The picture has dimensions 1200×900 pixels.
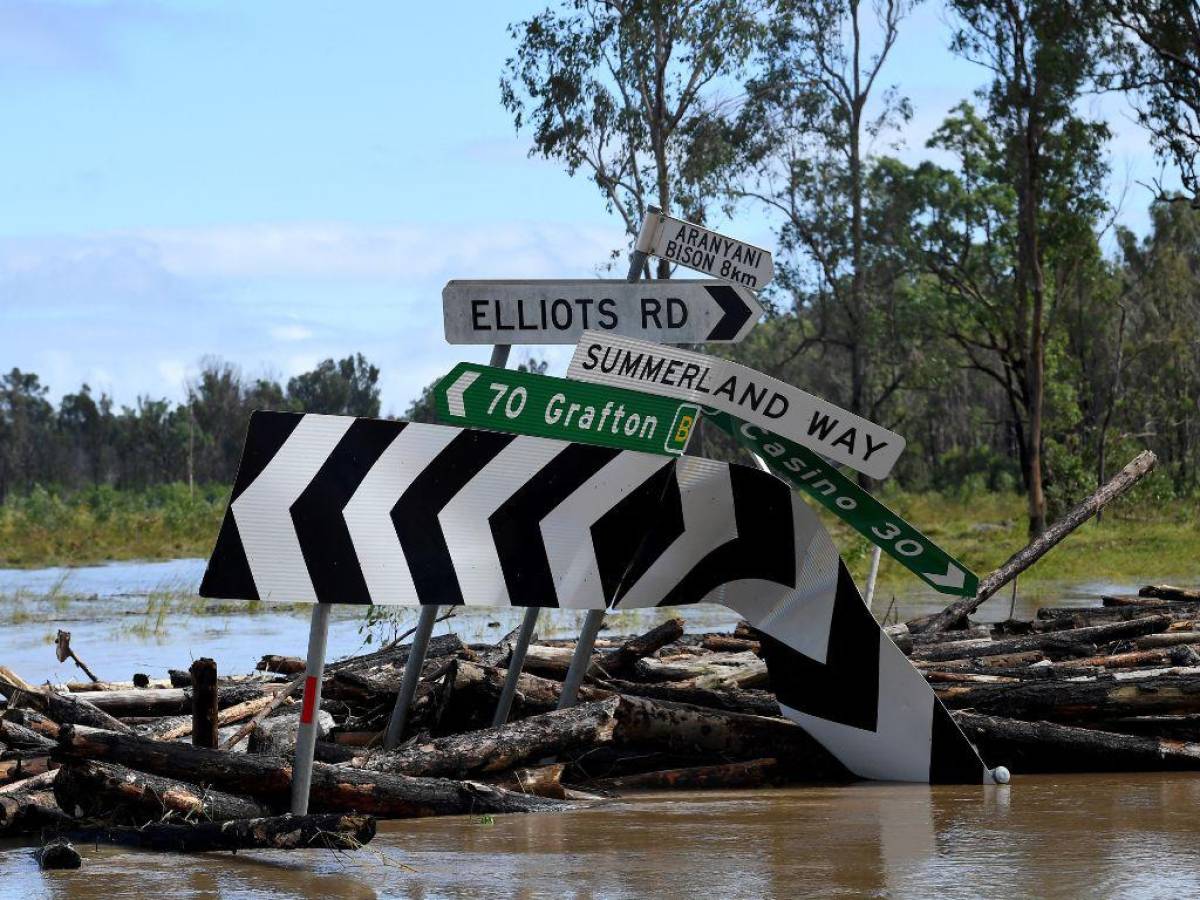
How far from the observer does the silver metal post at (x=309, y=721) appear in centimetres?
496

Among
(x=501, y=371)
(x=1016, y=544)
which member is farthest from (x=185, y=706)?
(x=1016, y=544)

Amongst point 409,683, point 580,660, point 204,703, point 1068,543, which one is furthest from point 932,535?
point 204,703

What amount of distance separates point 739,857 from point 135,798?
2.07m

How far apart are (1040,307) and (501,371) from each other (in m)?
33.2

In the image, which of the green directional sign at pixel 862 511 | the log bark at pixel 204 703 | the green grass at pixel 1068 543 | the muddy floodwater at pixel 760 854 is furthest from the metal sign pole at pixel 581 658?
the green grass at pixel 1068 543

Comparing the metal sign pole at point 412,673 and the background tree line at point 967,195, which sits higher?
the background tree line at point 967,195

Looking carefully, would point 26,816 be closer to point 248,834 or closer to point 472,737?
point 248,834

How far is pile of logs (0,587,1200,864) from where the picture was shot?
522cm

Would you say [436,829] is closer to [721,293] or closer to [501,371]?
[501,371]

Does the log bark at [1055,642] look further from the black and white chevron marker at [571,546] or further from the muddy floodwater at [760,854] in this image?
the black and white chevron marker at [571,546]

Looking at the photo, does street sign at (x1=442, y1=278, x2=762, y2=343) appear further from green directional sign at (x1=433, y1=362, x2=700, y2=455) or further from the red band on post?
the red band on post

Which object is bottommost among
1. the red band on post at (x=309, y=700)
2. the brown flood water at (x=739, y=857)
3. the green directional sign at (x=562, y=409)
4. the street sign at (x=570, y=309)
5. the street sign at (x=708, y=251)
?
the brown flood water at (x=739, y=857)

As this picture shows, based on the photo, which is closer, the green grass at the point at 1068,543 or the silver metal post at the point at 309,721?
the silver metal post at the point at 309,721

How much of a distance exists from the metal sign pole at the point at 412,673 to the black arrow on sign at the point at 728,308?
92cm
